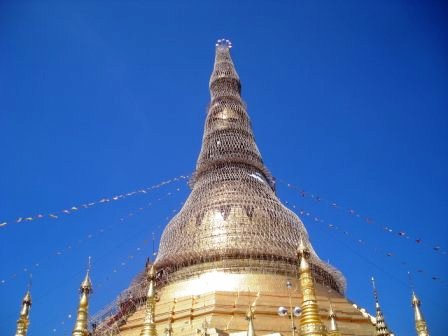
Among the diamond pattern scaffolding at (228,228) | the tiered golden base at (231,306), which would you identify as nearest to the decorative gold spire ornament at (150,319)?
the tiered golden base at (231,306)

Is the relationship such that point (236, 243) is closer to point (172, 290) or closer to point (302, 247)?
point (172, 290)

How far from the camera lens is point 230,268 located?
2561 cm

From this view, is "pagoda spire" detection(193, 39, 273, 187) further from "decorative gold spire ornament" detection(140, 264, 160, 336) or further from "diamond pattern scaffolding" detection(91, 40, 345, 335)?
"decorative gold spire ornament" detection(140, 264, 160, 336)

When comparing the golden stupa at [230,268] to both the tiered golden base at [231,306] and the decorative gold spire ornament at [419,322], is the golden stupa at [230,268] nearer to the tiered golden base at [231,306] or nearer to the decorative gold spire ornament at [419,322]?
the tiered golden base at [231,306]

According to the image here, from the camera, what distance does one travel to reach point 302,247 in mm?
15992

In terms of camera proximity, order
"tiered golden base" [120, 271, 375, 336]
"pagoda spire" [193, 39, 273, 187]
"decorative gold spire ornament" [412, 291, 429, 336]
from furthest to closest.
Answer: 1. "pagoda spire" [193, 39, 273, 187]
2. "tiered golden base" [120, 271, 375, 336]
3. "decorative gold spire ornament" [412, 291, 429, 336]

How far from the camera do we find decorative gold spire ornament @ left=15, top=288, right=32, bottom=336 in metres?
20.5

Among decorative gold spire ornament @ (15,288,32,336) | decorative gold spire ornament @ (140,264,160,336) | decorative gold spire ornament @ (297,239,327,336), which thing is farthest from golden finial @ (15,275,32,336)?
decorative gold spire ornament @ (297,239,327,336)

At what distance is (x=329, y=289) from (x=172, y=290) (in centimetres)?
841

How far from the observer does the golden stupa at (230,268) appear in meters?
21.7

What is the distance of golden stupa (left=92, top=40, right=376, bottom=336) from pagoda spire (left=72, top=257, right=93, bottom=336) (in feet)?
8.31

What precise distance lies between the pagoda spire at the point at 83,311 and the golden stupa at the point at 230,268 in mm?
2532

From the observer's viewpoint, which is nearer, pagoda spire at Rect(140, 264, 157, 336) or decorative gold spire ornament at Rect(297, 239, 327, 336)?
decorative gold spire ornament at Rect(297, 239, 327, 336)

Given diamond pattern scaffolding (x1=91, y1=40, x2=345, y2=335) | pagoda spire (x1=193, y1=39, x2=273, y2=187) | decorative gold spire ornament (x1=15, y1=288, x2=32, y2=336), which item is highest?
pagoda spire (x1=193, y1=39, x2=273, y2=187)
